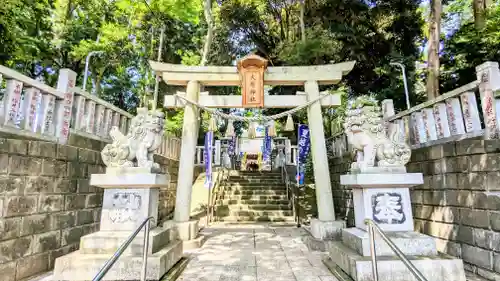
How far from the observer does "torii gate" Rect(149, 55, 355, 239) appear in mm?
6344

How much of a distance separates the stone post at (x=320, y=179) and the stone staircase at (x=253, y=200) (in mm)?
3524

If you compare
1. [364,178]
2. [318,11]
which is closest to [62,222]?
[364,178]

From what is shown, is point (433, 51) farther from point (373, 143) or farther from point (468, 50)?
point (373, 143)

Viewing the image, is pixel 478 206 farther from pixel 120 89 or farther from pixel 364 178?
pixel 120 89

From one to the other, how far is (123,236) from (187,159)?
2.66m

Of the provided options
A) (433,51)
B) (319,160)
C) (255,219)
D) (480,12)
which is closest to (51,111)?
(319,160)

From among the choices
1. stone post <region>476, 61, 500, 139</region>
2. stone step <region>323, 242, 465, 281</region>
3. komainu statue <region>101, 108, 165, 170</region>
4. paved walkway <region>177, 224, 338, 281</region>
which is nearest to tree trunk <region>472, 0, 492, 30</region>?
stone post <region>476, 61, 500, 139</region>

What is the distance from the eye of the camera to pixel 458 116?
463cm

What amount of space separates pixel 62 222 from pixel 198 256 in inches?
95.3

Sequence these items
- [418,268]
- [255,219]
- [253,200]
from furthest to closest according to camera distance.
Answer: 1. [253,200]
2. [255,219]
3. [418,268]

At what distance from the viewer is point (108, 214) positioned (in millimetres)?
4023

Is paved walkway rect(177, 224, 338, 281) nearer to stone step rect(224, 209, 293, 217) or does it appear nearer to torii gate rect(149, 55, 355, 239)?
torii gate rect(149, 55, 355, 239)

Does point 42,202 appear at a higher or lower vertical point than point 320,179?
lower

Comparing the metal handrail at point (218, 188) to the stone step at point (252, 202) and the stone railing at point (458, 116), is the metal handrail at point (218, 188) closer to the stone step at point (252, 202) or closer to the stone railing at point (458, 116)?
the stone step at point (252, 202)
